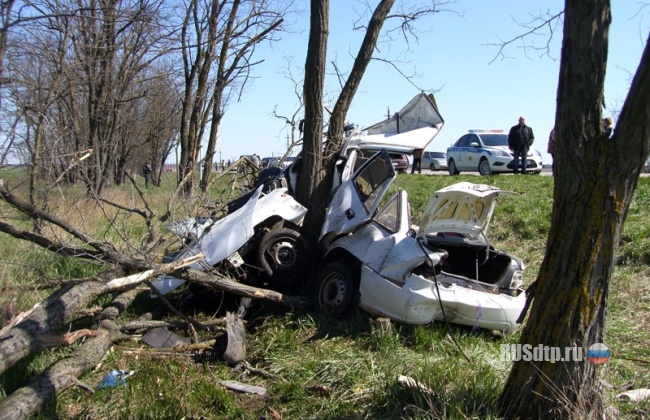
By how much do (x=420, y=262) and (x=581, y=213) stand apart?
2345 millimetres

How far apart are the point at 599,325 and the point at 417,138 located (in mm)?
4818

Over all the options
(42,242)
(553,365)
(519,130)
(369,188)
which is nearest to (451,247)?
(369,188)

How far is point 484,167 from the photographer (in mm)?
18266

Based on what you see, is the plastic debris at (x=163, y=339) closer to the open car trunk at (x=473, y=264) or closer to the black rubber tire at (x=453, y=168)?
the open car trunk at (x=473, y=264)

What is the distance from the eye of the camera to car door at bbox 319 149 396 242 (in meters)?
6.93

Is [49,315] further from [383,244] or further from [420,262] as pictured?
[420,262]

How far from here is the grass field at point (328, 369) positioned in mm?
4375

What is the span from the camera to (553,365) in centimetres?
382

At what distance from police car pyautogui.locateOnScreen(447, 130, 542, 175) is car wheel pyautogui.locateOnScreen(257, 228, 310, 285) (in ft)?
38.7

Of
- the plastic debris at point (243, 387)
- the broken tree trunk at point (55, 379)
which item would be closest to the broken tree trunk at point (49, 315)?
Answer: the broken tree trunk at point (55, 379)

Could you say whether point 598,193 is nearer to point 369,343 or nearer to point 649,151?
point 649,151

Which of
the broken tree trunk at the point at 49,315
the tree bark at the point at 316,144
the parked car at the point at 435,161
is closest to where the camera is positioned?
the broken tree trunk at the point at 49,315

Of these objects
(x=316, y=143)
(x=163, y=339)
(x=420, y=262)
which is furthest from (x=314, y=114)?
(x=163, y=339)

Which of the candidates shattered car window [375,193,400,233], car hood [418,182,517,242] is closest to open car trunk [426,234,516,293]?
car hood [418,182,517,242]
